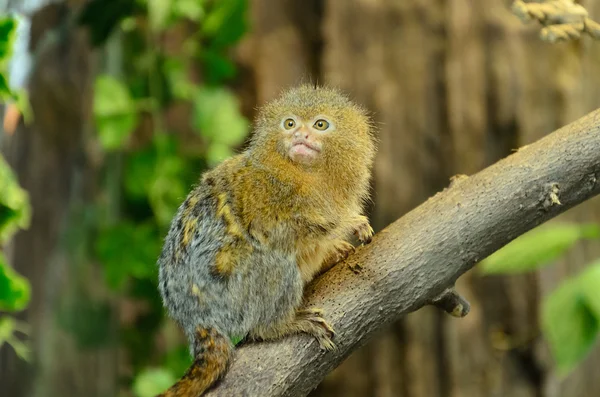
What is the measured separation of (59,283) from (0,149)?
2.53 feet

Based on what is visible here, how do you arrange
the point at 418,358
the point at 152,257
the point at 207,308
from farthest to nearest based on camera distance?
1. the point at 418,358
2. the point at 152,257
3. the point at 207,308

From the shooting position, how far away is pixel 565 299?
8.52 ft

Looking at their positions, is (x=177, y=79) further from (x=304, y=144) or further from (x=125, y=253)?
(x=304, y=144)

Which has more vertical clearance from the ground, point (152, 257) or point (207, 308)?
point (152, 257)

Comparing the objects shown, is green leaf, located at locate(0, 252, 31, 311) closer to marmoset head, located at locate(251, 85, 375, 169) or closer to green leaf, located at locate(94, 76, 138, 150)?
marmoset head, located at locate(251, 85, 375, 169)

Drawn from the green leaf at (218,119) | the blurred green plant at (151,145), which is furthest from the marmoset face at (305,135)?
the green leaf at (218,119)

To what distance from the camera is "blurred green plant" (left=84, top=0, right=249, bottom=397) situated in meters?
3.25

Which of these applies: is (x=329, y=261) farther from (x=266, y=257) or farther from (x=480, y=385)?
(x=480, y=385)

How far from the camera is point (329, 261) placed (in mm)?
2096

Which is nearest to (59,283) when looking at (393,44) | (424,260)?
(393,44)

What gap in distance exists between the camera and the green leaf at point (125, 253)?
127 inches

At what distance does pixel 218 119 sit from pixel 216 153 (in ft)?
0.56

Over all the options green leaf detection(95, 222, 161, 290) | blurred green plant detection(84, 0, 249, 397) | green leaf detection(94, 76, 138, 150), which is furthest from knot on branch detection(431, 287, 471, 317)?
green leaf detection(94, 76, 138, 150)

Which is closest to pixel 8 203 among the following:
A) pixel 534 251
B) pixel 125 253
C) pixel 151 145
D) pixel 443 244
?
pixel 125 253
